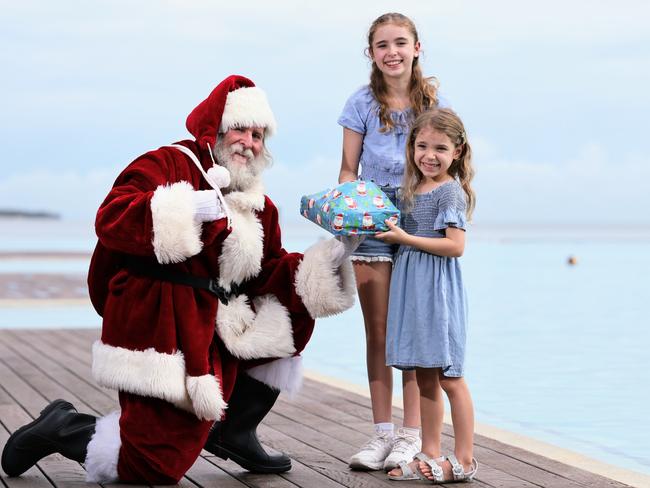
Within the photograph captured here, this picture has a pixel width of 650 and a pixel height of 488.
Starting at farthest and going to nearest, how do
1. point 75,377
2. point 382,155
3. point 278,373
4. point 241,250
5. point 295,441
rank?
point 75,377, point 295,441, point 382,155, point 278,373, point 241,250

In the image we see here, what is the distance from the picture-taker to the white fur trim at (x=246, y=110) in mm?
3650

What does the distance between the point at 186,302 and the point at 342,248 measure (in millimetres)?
572

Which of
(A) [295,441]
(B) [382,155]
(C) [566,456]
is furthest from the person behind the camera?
(A) [295,441]

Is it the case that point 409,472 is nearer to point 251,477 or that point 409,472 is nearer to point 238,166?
point 251,477

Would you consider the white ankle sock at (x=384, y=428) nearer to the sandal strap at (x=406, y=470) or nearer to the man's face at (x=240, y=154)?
the sandal strap at (x=406, y=470)

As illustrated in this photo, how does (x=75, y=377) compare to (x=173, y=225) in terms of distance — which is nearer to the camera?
(x=173, y=225)

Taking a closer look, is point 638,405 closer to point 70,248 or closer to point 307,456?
point 307,456

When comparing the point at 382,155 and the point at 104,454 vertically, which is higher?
the point at 382,155

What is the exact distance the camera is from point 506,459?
13.1 feet

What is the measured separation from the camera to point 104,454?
3510 mm

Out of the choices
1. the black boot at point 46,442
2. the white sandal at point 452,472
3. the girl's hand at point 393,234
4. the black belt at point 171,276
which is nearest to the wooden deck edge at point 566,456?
the white sandal at point 452,472

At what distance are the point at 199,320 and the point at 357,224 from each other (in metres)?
0.59

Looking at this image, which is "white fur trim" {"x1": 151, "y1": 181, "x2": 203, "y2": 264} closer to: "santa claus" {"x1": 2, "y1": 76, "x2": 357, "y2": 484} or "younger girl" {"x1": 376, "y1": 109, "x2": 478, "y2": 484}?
"santa claus" {"x1": 2, "y1": 76, "x2": 357, "y2": 484}

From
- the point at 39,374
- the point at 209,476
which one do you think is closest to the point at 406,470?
the point at 209,476
